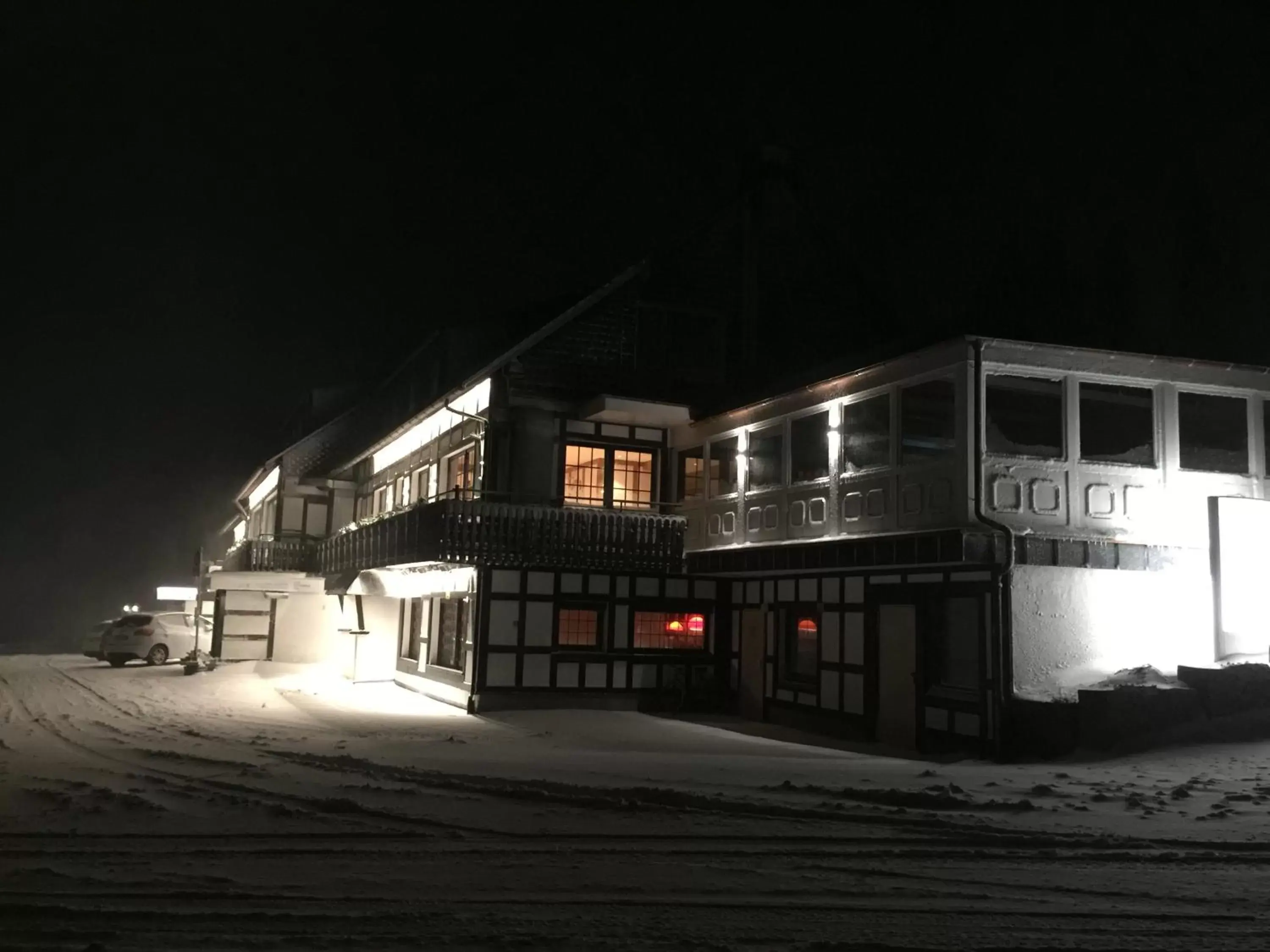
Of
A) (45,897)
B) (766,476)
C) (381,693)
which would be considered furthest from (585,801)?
(381,693)

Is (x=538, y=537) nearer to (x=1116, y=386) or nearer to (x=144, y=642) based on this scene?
(x=1116, y=386)

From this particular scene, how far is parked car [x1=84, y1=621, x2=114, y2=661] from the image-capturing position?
104 ft

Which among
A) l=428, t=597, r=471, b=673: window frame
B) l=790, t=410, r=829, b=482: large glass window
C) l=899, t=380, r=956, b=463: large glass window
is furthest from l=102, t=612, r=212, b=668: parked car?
l=899, t=380, r=956, b=463: large glass window

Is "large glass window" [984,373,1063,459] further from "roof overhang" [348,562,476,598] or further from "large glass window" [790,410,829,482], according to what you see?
"roof overhang" [348,562,476,598]

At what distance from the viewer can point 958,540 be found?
13328 millimetres

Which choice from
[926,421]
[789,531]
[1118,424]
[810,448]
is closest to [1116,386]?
[1118,424]

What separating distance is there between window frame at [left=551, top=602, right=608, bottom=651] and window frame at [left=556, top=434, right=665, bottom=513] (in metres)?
1.91

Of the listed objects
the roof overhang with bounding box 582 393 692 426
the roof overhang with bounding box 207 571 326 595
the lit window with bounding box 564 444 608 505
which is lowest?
the roof overhang with bounding box 207 571 326 595

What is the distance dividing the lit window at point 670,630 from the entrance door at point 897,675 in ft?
18.6

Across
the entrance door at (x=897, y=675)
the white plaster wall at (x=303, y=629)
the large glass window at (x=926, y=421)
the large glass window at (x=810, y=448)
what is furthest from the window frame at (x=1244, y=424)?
the white plaster wall at (x=303, y=629)

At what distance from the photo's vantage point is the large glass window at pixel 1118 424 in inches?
562

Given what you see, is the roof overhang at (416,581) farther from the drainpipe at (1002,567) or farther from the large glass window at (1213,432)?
the large glass window at (1213,432)

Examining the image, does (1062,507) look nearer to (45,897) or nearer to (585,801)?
(585,801)

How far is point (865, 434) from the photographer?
53.8 feet
